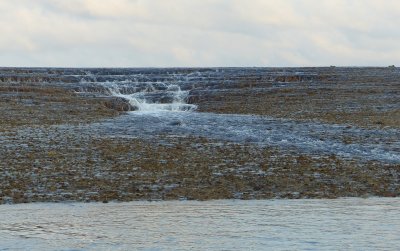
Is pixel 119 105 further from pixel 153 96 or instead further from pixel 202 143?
pixel 202 143

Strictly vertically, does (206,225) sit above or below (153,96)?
above

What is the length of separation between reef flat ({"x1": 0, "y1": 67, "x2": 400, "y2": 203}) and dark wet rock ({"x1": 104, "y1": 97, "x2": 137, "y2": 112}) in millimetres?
206

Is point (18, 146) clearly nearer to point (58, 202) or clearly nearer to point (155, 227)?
point (58, 202)

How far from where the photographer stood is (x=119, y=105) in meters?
72.9

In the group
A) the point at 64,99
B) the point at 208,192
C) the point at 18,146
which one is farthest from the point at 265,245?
the point at 64,99

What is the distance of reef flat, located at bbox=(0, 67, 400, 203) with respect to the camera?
24.1 meters

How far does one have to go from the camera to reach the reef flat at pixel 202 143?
24.1 metres

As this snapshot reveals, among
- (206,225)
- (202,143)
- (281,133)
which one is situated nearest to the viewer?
(206,225)

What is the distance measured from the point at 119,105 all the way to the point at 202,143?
124 feet

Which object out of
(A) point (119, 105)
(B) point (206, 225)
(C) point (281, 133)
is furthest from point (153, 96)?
(B) point (206, 225)

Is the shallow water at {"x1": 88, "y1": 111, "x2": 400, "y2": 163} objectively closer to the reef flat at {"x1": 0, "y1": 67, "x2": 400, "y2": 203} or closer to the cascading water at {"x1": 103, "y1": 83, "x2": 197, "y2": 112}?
the reef flat at {"x1": 0, "y1": 67, "x2": 400, "y2": 203}

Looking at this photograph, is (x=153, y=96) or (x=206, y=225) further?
(x=153, y=96)

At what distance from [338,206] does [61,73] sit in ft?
261

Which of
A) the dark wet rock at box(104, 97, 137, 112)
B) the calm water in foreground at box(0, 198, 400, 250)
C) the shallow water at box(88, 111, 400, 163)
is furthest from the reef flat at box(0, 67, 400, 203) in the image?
the calm water in foreground at box(0, 198, 400, 250)
